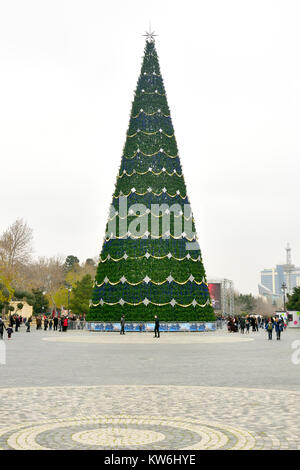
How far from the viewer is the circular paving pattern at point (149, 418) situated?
6449mm

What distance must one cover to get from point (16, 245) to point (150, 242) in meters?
31.6

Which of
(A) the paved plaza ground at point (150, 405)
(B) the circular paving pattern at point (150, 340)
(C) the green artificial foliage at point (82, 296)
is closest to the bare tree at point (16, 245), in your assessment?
(C) the green artificial foliage at point (82, 296)

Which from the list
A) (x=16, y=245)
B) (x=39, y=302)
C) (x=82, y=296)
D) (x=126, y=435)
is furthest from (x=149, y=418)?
(x=39, y=302)

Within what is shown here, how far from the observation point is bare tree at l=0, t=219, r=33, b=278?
64312 mm

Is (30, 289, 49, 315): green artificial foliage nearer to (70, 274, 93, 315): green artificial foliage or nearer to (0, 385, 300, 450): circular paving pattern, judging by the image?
(70, 274, 93, 315): green artificial foliage

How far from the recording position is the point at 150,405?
9078 mm

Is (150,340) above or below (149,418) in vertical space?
above

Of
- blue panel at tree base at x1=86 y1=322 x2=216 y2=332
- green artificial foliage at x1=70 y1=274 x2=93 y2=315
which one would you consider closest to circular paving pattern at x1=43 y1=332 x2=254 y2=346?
blue panel at tree base at x1=86 y1=322 x2=216 y2=332

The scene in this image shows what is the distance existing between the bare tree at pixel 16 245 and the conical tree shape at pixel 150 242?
27786 mm

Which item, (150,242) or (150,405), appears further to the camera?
(150,242)

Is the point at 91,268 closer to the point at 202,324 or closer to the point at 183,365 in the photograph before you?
the point at 202,324

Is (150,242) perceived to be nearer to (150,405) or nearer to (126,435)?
(150,405)

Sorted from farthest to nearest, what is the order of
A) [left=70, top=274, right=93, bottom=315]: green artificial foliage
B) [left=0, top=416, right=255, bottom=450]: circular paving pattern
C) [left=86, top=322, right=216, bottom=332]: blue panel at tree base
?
[left=70, top=274, right=93, bottom=315]: green artificial foliage → [left=86, top=322, right=216, bottom=332]: blue panel at tree base → [left=0, top=416, right=255, bottom=450]: circular paving pattern

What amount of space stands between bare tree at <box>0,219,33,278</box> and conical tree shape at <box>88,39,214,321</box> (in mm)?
27786
